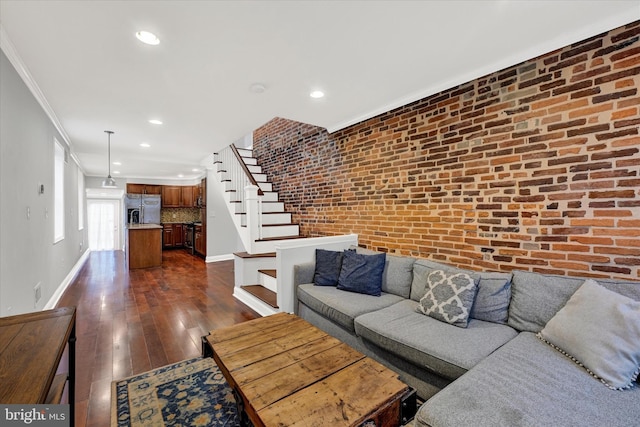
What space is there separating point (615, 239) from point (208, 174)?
721 cm

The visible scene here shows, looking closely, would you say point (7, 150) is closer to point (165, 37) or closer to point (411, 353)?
point (165, 37)

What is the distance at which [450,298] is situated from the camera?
2111 mm

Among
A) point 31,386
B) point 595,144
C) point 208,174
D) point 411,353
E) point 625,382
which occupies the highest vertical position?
point 208,174

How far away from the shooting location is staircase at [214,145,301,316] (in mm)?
3826

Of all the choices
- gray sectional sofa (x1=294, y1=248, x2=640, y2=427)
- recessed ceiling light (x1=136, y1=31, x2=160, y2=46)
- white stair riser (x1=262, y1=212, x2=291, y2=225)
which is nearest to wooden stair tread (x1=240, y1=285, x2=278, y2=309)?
gray sectional sofa (x1=294, y1=248, x2=640, y2=427)

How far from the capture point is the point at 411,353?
1.80m

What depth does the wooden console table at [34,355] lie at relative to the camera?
36.9 inches

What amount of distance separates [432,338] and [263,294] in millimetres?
2363

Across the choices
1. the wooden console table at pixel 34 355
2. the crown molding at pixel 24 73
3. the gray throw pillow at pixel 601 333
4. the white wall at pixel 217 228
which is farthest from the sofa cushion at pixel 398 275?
Result: the white wall at pixel 217 228

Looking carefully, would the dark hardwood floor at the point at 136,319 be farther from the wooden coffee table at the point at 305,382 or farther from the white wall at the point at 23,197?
the wooden coffee table at the point at 305,382

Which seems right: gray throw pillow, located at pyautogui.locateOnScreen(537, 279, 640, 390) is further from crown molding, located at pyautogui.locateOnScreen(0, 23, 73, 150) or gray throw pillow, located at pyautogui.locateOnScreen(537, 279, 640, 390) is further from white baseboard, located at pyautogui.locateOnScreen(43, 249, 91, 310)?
white baseboard, located at pyautogui.locateOnScreen(43, 249, 91, 310)

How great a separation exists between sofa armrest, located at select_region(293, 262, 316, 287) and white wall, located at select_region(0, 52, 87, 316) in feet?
7.62

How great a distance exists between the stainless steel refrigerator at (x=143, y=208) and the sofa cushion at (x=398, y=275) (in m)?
8.57

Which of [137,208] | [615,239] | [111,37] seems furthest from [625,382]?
[137,208]
